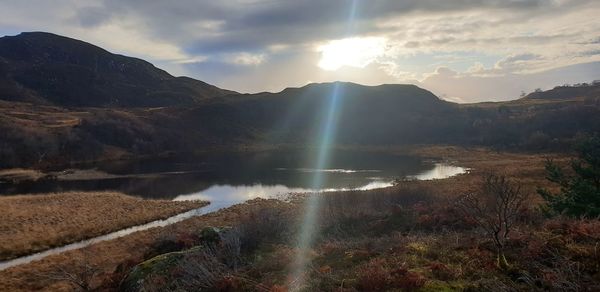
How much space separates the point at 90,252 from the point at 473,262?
2740 cm

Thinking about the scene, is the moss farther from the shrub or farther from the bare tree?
the shrub

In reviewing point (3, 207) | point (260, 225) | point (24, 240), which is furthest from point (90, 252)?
point (3, 207)

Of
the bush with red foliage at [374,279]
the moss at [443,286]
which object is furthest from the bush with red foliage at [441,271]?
the bush with red foliage at [374,279]

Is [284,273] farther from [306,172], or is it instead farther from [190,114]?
[190,114]

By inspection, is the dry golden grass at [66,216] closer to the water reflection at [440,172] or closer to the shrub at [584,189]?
the shrub at [584,189]

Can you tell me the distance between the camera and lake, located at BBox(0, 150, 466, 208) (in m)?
59.1

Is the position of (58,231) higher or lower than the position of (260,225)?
lower

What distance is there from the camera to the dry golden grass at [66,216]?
33688 mm

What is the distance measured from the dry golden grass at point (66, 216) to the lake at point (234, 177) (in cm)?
638

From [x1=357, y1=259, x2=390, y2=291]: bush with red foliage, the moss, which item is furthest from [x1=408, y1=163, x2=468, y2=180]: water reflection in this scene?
the moss

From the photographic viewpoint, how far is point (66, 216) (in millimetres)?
41438

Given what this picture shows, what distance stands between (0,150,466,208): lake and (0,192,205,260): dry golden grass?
6.38 metres

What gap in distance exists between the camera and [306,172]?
7675cm

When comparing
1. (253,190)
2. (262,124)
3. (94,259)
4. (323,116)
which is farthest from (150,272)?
(323,116)
